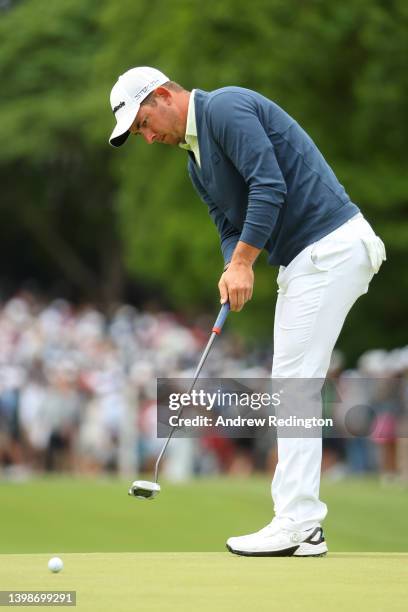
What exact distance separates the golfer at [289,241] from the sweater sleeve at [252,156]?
1 centimetres

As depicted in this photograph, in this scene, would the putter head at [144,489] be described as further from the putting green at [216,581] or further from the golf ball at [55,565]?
the golf ball at [55,565]

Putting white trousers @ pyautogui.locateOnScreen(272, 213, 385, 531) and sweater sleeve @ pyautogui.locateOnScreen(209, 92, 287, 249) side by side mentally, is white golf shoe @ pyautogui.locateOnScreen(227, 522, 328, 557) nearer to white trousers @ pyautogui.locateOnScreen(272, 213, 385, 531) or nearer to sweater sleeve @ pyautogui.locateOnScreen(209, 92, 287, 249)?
white trousers @ pyautogui.locateOnScreen(272, 213, 385, 531)

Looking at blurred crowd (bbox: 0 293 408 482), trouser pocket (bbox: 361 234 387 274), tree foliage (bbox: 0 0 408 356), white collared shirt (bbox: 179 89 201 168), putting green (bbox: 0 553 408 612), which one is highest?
tree foliage (bbox: 0 0 408 356)

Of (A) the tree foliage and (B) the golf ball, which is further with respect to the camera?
(A) the tree foliage

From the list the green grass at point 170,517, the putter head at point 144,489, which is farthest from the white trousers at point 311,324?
the green grass at point 170,517

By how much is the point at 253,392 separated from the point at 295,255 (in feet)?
2.99

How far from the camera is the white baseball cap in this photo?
23.6ft

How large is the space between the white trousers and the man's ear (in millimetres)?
941

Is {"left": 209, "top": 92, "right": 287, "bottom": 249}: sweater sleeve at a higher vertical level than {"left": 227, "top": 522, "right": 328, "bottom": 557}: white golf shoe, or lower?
higher

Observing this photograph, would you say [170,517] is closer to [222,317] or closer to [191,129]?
[222,317]

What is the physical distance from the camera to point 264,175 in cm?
702

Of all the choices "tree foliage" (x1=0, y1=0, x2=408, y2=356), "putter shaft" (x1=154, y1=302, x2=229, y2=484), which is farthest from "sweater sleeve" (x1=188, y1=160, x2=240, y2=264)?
"tree foliage" (x1=0, y1=0, x2=408, y2=356)

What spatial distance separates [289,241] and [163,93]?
0.90m

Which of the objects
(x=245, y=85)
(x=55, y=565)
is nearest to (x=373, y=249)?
(x=55, y=565)
